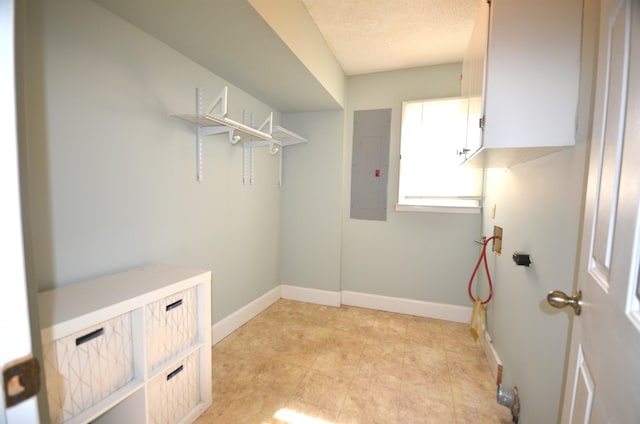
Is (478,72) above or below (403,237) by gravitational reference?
above

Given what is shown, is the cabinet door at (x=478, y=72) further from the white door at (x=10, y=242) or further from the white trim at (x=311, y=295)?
the white trim at (x=311, y=295)

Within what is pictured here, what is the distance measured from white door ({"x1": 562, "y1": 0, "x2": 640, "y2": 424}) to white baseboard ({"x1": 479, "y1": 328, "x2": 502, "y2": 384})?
1.16 metres

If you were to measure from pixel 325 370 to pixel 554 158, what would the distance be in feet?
6.01

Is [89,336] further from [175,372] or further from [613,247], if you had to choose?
[613,247]

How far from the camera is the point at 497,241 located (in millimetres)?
1978

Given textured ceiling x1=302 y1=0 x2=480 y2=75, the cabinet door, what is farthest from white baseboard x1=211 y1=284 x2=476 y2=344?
textured ceiling x1=302 y1=0 x2=480 y2=75

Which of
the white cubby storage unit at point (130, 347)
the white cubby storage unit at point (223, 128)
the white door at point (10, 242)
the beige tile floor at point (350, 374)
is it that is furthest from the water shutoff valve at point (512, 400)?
the white cubby storage unit at point (223, 128)

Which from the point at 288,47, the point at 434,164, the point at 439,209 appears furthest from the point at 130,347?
the point at 434,164

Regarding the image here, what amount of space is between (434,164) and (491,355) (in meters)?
1.70

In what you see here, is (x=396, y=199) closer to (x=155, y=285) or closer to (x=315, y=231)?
(x=315, y=231)

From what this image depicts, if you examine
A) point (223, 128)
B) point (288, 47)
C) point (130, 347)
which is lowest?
point (130, 347)

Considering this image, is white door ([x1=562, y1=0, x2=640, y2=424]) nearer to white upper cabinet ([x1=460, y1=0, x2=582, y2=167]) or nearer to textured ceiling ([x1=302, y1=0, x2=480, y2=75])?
white upper cabinet ([x1=460, y1=0, x2=582, y2=167])

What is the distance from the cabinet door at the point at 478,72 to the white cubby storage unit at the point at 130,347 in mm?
1569

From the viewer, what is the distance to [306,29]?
1.91 metres
